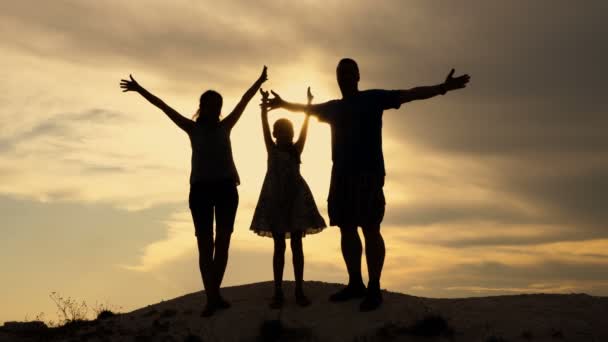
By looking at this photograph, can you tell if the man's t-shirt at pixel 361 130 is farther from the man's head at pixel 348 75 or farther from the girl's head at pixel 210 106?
the girl's head at pixel 210 106

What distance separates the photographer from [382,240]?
36.6ft

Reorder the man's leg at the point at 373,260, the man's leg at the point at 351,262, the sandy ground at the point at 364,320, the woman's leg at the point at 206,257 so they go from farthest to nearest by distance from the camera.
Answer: the woman's leg at the point at 206,257, the man's leg at the point at 351,262, the man's leg at the point at 373,260, the sandy ground at the point at 364,320

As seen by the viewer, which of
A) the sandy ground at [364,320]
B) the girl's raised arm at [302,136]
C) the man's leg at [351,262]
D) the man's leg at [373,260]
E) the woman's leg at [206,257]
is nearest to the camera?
the sandy ground at [364,320]

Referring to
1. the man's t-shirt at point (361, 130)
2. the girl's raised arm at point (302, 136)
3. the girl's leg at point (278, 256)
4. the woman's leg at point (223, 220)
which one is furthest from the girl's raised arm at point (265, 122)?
the girl's leg at point (278, 256)

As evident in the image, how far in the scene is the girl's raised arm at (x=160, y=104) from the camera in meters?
11.7

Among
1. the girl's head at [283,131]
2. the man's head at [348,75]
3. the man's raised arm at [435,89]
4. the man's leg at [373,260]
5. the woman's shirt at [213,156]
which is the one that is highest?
the man's head at [348,75]

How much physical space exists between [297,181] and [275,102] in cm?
126

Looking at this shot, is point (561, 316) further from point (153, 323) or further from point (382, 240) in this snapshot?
point (153, 323)

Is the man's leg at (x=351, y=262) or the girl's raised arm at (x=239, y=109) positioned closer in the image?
the man's leg at (x=351, y=262)

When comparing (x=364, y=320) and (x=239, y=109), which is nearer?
(x=364, y=320)

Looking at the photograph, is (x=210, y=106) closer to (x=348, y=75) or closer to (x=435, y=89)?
(x=348, y=75)

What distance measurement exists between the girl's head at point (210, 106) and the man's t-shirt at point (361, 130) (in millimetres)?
1781

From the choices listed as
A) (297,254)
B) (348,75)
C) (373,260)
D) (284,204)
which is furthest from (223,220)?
(348,75)

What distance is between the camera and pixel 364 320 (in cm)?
1101
